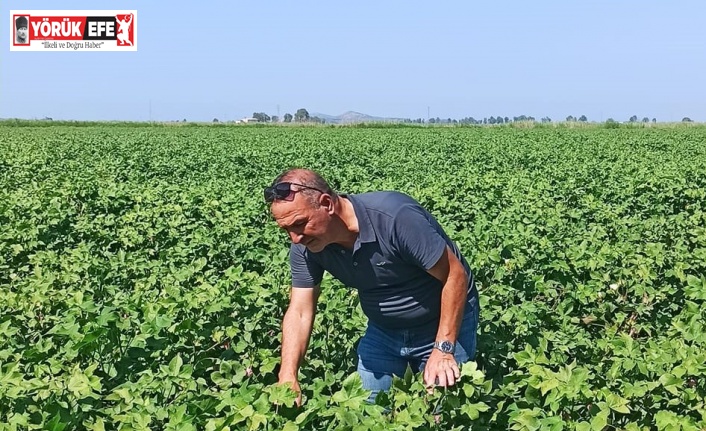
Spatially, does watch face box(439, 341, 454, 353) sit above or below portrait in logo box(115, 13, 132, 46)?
below

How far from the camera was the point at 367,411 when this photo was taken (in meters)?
2.33

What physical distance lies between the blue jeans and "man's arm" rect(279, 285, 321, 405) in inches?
15.4

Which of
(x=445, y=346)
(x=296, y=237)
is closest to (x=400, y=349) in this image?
(x=445, y=346)

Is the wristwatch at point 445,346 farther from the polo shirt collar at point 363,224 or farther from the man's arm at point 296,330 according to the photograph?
the man's arm at point 296,330

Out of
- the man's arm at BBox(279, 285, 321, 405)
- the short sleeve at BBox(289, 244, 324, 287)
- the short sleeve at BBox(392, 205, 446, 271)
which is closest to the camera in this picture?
the short sleeve at BBox(392, 205, 446, 271)


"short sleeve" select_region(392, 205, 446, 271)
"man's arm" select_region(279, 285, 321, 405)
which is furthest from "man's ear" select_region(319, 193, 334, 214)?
"man's arm" select_region(279, 285, 321, 405)

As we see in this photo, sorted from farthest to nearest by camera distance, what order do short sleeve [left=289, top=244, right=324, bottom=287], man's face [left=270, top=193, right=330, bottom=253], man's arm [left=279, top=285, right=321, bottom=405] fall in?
short sleeve [left=289, top=244, right=324, bottom=287], man's arm [left=279, top=285, right=321, bottom=405], man's face [left=270, top=193, right=330, bottom=253]

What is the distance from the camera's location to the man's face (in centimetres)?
272

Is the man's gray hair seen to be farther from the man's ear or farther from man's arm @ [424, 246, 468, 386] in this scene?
man's arm @ [424, 246, 468, 386]

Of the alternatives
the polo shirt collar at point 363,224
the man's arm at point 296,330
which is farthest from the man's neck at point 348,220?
the man's arm at point 296,330

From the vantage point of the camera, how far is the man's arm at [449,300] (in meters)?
2.90

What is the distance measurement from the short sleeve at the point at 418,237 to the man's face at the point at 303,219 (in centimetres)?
30

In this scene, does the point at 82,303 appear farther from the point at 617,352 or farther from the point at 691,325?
the point at 691,325

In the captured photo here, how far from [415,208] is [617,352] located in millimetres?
1079
